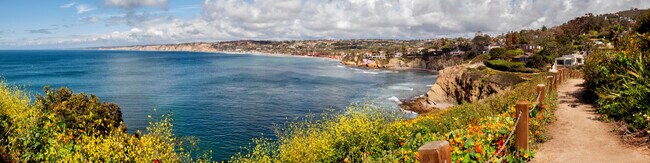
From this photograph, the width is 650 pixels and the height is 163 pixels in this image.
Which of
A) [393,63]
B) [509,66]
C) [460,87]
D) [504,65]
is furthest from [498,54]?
[393,63]

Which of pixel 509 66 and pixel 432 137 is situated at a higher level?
pixel 432 137

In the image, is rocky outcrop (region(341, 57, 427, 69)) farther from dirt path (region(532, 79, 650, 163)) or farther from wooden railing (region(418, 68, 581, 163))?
dirt path (region(532, 79, 650, 163))

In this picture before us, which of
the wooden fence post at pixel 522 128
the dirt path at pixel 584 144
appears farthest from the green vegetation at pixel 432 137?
the dirt path at pixel 584 144

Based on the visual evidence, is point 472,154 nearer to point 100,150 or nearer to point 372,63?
point 100,150

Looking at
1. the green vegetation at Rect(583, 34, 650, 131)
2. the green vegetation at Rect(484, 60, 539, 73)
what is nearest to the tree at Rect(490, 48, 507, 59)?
the green vegetation at Rect(484, 60, 539, 73)

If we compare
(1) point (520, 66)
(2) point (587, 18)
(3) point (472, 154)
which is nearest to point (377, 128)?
(3) point (472, 154)

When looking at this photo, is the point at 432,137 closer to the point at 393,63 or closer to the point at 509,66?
the point at 509,66

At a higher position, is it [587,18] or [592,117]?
[587,18]
